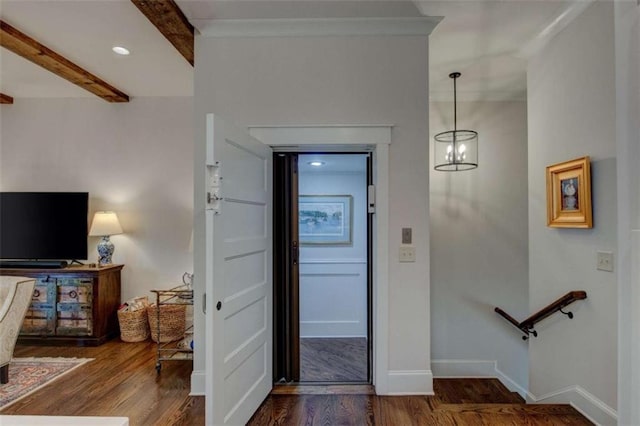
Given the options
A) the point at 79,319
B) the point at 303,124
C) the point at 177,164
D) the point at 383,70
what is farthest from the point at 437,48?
the point at 79,319

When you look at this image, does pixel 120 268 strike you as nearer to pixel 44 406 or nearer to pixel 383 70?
pixel 44 406

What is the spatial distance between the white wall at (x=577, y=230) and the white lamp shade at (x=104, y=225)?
13.9ft

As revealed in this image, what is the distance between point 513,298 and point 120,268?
14.7 ft

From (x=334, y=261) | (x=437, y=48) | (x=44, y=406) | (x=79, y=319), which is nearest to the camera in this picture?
(x=44, y=406)

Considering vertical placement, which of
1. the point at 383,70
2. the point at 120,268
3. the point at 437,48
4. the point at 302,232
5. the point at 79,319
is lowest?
the point at 79,319

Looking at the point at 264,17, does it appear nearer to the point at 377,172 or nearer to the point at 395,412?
the point at 377,172

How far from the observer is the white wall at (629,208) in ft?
5.36

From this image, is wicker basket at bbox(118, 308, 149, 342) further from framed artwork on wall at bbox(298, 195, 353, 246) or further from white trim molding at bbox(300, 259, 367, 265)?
framed artwork on wall at bbox(298, 195, 353, 246)

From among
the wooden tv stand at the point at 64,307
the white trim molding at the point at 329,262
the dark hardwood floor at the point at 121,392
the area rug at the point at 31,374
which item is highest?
the white trim molding at the point at 329,262

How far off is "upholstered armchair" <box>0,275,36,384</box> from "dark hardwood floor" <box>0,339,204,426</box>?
1.27ft

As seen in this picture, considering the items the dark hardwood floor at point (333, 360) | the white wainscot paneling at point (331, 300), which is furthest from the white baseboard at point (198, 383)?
the white wainscot paneling at point (331, 300)

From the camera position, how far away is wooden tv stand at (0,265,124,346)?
3551mm

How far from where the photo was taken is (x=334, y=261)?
4379mm

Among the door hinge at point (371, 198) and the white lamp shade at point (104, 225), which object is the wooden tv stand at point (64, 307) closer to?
the white lamp shade at point (104, 225)
